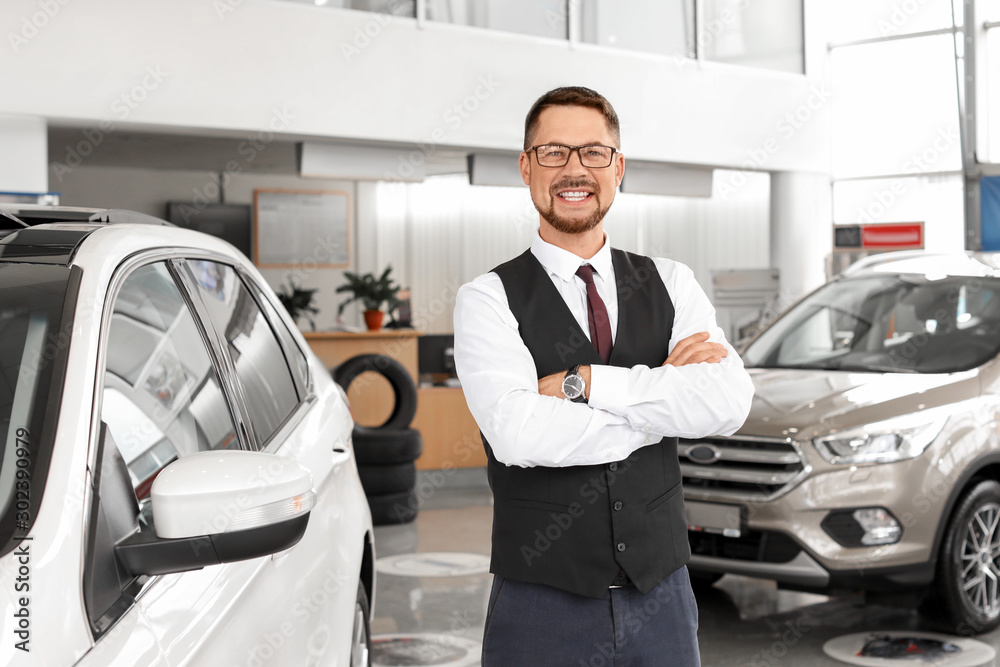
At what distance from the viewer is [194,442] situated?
1.71 metres

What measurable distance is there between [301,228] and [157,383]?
10.2 m

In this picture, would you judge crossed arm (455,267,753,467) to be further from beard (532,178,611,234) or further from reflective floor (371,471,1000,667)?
reflective floor (371,471,1000,667)

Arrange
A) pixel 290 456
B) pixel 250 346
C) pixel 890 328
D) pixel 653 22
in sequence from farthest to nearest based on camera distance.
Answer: pixel 653 22, pixel 890 328, pixel 250 346, pixel 290 456

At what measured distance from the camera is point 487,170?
8.21 metres

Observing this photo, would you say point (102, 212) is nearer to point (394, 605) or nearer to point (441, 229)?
point (394, 605)

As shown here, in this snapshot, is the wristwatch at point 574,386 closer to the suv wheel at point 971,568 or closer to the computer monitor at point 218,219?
the suv wheel at point 971,568

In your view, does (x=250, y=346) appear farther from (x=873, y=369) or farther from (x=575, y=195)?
(x=873, y=369)

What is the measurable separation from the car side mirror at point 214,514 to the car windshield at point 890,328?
11.9 ft

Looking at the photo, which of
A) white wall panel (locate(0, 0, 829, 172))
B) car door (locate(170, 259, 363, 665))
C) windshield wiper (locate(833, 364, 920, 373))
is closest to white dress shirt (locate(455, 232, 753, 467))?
car door (locate(170, 259, 363, 665))

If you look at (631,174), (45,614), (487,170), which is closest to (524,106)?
(487,170)

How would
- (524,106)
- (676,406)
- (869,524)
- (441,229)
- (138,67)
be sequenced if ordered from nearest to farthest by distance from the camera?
(676,406)
(869,524)
(138,67)
(524,106)
(441,229)

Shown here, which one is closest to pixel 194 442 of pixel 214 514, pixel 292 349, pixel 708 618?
pixel 214 514

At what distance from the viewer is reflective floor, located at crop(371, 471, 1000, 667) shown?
3.90 metres

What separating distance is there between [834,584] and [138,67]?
505 centimetres
